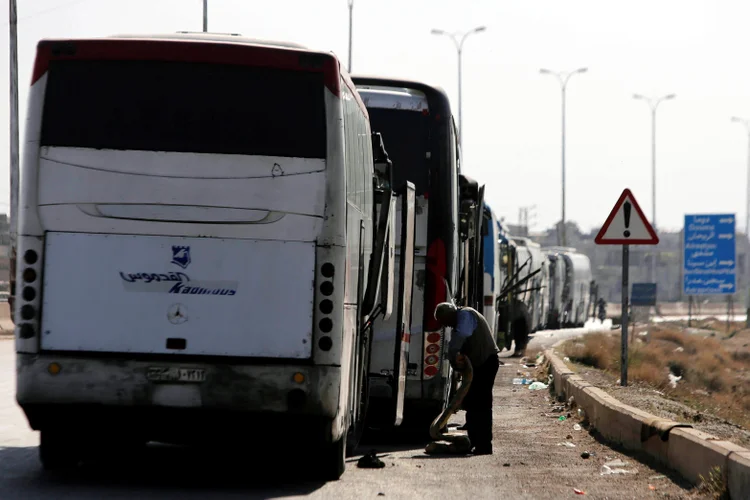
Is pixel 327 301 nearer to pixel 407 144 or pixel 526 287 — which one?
pixel 407 144

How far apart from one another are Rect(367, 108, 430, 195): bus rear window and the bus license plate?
4928 mm

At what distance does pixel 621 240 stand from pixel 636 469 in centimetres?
687

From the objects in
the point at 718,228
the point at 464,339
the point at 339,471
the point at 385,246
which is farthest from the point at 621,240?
the point at 718,228

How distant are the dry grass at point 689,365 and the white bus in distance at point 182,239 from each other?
369 inches

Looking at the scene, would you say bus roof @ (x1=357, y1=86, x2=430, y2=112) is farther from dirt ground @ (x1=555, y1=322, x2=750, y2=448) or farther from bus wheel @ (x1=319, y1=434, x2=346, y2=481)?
bus wheel @ (x1=319, y1=434, x2=346, y2=481)

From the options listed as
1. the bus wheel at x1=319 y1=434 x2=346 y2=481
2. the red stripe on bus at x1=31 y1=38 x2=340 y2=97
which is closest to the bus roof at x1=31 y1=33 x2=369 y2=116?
the red stripe on bus at x1=31 y1=38 x2=340 y2=97

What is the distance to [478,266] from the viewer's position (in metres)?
19.0

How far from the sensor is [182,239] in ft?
32.3

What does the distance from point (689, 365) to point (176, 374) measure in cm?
3196

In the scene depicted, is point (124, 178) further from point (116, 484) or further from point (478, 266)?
point (478, 266)

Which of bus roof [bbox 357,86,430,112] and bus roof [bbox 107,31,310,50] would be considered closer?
bus roof [bbox 107,31,310,50]

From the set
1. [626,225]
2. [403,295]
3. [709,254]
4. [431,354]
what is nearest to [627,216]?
[626,225]

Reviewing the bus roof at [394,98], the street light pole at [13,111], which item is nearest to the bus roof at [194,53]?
the bus roof at [394,98]

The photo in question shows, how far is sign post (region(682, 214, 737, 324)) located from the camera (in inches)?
1927
